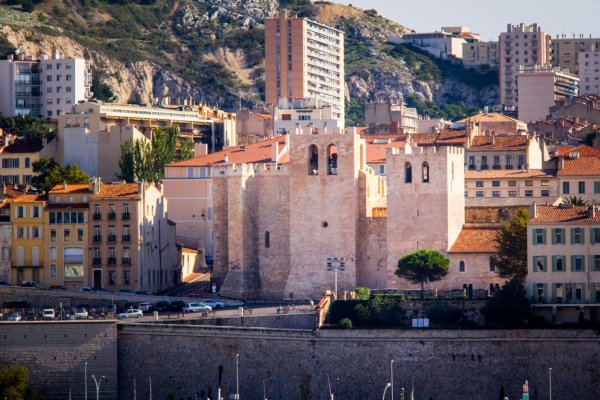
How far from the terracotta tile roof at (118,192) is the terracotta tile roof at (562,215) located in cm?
2674

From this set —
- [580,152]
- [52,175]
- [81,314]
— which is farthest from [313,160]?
[580,152]

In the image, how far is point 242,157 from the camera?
425 ft

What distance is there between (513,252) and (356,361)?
1082 centimetres

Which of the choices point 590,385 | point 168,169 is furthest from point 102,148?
point 590,385

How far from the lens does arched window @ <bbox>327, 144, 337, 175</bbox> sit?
119 meters

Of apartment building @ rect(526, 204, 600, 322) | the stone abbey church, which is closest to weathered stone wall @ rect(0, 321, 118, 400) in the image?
the stone abbey church

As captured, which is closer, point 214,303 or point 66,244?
point 214,303

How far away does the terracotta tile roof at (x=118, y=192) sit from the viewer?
4875 inches

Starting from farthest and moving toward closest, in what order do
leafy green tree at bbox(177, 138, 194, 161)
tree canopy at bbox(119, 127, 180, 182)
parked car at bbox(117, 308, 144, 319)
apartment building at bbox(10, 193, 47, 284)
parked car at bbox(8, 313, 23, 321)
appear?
leafy green tree at bbox(177, 138, 194, 161) → tree canopy at bbox(119, 127, 180, 182) → apartment building at bbox(10, 193, 47, 284) → parked car at bbox(8, 313, 23, 321) → parked car at bbox(117, 308, 144, 319)

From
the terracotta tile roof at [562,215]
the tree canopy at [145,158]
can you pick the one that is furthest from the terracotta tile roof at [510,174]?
the tree canopy at [145,158]

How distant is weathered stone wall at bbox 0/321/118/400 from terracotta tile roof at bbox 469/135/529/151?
42.4 m

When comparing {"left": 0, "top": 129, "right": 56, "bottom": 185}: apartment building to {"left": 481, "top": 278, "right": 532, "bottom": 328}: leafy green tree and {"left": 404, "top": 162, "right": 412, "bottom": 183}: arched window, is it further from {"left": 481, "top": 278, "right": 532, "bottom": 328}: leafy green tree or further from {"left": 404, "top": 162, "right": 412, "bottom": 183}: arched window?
{"left": 481, "top": 278, "right": 532, "bottom": 328}: leafy green tree

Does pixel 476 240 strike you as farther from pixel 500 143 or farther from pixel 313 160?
pixel 500 143

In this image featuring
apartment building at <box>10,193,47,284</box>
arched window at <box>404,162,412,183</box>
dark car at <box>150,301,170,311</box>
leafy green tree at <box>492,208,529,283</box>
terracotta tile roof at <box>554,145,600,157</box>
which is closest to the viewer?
leafy green tree at <box>492,208,529,283</box>
